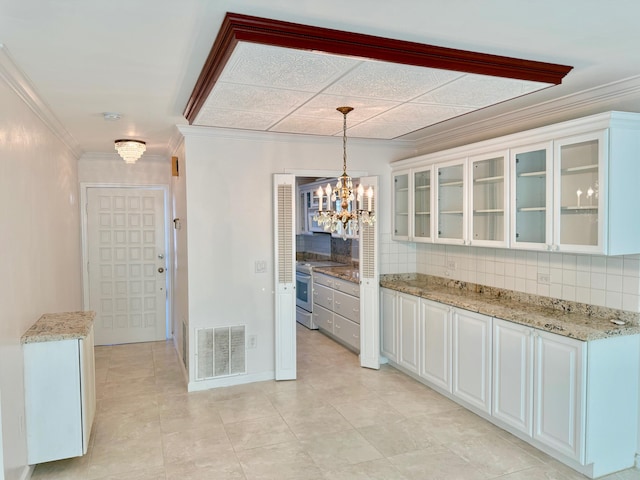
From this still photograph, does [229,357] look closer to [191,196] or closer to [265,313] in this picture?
[265,313]

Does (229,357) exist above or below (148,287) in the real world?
below

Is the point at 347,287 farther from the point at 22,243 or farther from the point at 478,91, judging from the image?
the point at 22,243

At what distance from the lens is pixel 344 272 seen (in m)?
5.90

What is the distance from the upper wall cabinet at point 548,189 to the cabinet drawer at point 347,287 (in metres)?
1.29

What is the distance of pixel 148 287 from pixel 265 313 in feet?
7.66

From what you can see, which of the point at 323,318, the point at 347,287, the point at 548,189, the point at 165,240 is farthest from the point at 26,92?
the point at 323,318

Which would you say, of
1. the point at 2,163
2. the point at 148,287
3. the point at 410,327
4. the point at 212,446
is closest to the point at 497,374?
the point at 410,327

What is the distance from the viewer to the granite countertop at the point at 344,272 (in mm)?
5422

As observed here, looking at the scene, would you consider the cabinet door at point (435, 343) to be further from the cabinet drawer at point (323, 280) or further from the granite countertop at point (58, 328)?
the granite countertop at point (58, 328)

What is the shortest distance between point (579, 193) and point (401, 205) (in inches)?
81.1

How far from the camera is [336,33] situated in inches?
86.0

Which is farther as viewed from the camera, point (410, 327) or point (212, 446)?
point (410, 327)

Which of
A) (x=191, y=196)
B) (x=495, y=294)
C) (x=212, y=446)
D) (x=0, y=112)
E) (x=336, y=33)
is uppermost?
(x=336, y=33)

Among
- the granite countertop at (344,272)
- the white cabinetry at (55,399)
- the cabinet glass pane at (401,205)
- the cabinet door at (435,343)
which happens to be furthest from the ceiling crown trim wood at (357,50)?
the granite countertop at (344,272)
